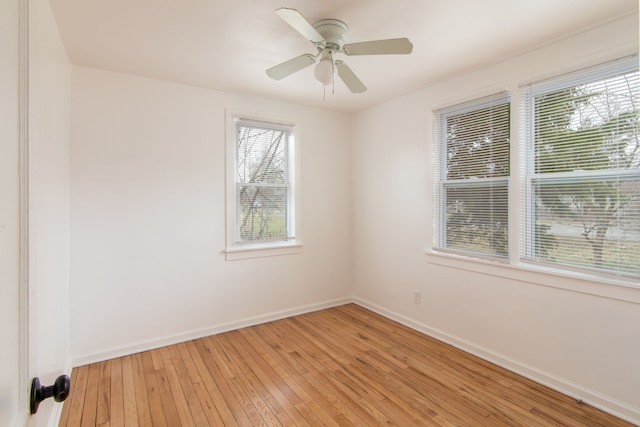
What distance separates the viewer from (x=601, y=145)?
2.10m

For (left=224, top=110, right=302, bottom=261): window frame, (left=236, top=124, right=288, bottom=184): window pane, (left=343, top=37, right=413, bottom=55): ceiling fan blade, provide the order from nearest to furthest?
(left=343, top=37, right=413, bottom=55): ceiling fan blade < (left=224, top=110, right=302, bottom=261): window frame < (left=236, top=124, right=288, bottom=184): window pane

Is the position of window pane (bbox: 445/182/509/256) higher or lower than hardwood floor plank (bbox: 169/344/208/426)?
higher

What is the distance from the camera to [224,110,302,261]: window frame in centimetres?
335

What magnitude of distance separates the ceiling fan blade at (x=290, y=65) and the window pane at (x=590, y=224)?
6.59ft

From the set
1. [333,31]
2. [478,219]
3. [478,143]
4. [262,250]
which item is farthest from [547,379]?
[333,31]

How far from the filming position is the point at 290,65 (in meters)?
2.13

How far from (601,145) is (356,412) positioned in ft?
8.06

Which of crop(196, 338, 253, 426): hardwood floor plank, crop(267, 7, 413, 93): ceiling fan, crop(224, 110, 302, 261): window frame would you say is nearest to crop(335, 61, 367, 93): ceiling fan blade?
crop(267, 7, 413, 93): ceiling fan

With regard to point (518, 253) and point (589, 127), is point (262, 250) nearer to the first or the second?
point (518, 253)

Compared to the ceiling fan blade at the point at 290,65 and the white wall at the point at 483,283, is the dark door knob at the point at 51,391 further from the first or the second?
the white wall at the point at 483,283

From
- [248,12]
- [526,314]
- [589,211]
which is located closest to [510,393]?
[526,314]

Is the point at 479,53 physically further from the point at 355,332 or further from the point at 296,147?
the point at 355,332

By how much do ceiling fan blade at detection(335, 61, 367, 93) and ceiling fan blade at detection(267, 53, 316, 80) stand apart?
7.5 inches

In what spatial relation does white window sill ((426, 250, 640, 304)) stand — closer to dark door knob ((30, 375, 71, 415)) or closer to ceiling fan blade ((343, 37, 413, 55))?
ceiling fan blade ((343, 37, 413, 55))
